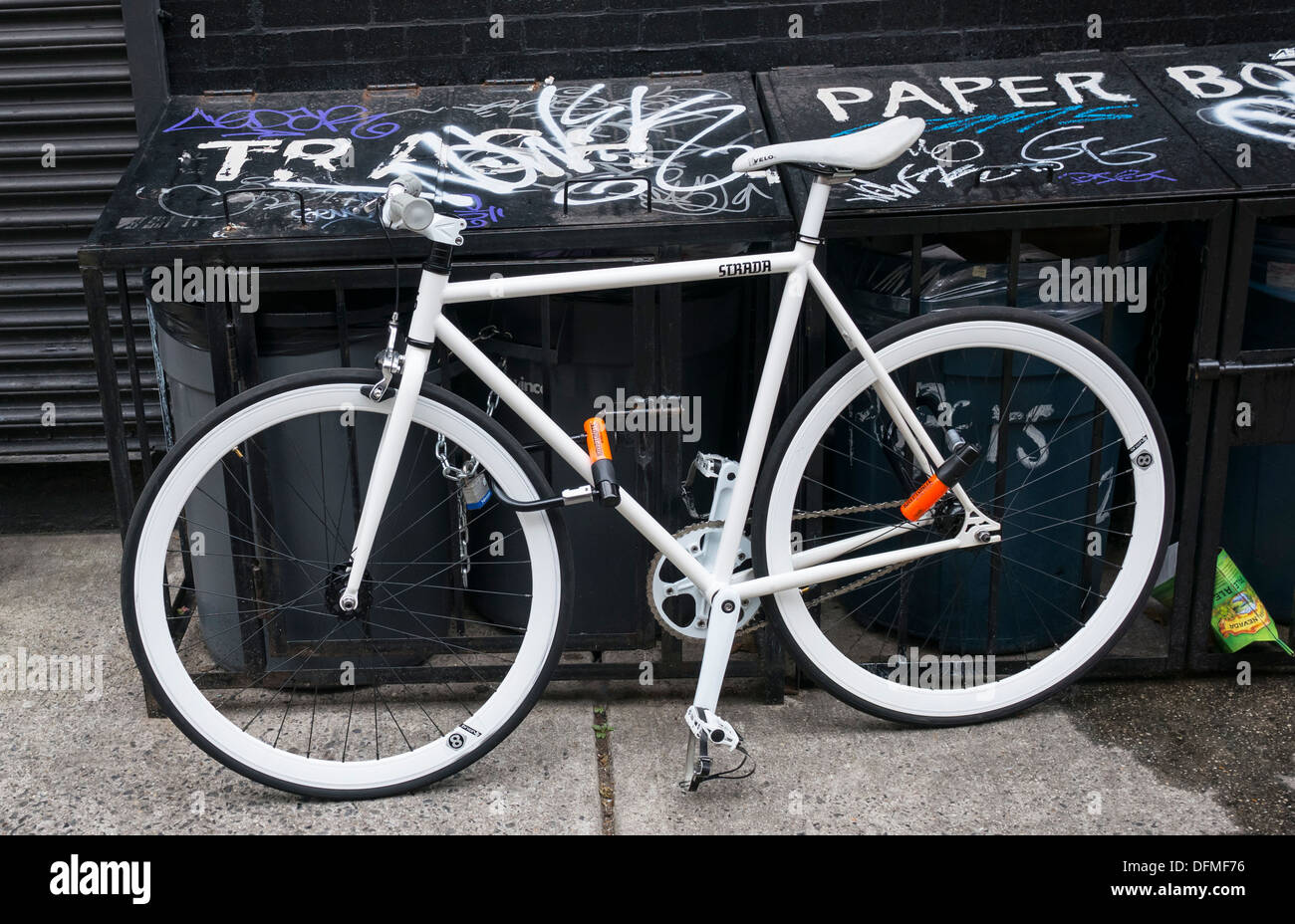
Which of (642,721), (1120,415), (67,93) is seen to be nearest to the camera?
(1120,415)

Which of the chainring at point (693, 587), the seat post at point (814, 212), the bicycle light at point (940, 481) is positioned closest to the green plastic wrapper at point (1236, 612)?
the bicycle light at point (940, 481)

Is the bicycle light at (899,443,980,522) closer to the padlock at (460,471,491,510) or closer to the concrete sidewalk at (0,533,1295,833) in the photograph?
the concrete sidewalk at (0,533,1295,833)

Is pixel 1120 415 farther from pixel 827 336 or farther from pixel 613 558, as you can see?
pixel 613 558

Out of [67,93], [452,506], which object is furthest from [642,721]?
[67,93]

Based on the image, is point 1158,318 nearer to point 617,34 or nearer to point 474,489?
point 617,34

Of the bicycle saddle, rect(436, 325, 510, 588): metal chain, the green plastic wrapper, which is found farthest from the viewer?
the green plastic wrapper

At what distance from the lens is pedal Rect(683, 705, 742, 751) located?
10.6 feet

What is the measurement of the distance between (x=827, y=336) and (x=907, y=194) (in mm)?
647

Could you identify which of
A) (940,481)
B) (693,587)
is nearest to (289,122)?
(693,587)

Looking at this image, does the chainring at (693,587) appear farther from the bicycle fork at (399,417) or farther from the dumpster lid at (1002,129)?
the dumpster lid at (1002,129)

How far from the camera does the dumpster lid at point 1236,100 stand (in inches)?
135

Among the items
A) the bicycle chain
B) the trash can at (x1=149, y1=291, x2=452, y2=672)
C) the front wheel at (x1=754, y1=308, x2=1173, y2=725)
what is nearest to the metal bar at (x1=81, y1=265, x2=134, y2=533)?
the trash can at (x1=149, y1=291, x2=452, y2=672)

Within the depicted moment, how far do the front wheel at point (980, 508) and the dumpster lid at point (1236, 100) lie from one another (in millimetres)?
687

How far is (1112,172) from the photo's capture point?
342 cm
